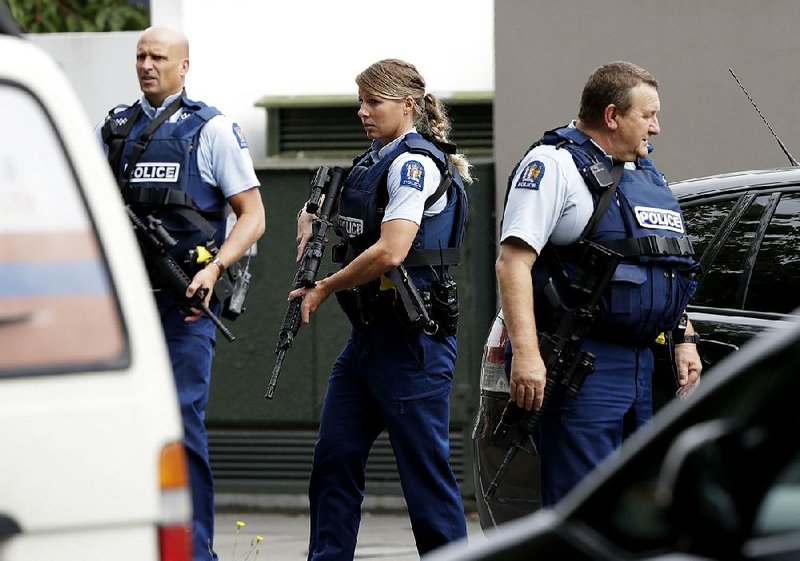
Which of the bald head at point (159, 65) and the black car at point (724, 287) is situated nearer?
the black car at point (724, 287)

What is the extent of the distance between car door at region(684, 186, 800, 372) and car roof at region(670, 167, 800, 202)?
19mm

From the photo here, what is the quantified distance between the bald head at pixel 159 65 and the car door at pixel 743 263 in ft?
5.94

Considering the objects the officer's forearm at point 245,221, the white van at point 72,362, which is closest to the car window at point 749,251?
the officer's forearm at point 245,221

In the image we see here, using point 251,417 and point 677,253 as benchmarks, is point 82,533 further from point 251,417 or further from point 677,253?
point 251,417

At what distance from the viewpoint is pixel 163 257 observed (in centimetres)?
525

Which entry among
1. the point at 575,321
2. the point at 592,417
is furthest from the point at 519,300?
the point at 592,417

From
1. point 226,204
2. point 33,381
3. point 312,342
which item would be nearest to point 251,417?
point 312,342

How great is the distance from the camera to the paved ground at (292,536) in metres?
6.70

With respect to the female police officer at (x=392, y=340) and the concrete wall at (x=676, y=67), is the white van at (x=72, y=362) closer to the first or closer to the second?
the female police officer at (x=392, y=340)

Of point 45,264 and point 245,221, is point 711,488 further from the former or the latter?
point 245,221

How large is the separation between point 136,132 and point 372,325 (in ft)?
3.52

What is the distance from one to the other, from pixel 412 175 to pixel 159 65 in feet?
3.60

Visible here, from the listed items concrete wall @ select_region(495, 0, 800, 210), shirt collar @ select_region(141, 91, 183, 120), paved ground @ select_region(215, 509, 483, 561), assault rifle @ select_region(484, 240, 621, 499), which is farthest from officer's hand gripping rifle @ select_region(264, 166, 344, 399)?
concrete wall @ select_region(495, 0, 800, 210)

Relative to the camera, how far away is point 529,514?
491cm
